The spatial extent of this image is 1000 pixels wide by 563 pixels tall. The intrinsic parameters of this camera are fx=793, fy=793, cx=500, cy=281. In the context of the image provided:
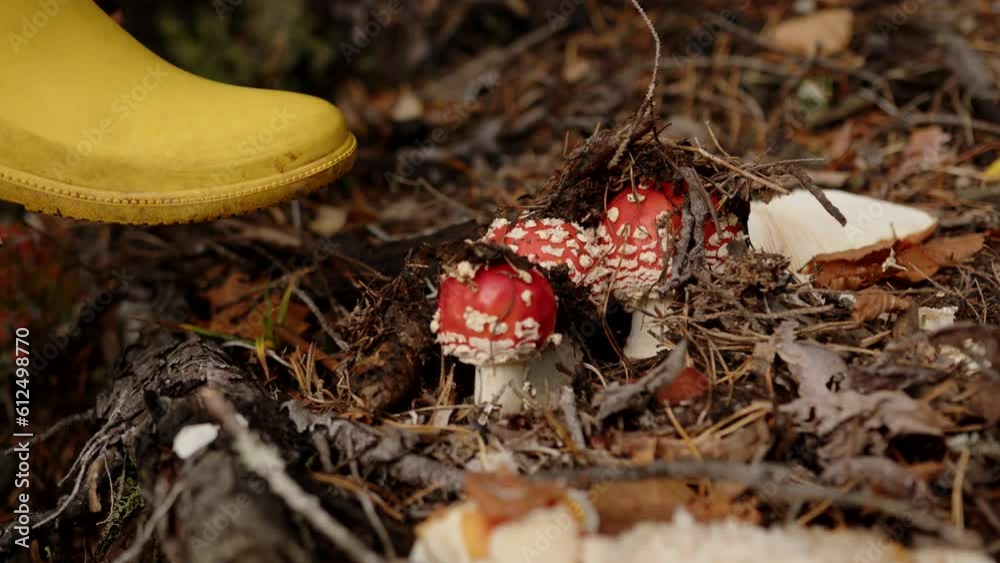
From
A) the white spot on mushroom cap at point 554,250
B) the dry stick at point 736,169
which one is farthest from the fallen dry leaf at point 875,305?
the white spot on mushroom cap at point 554,250

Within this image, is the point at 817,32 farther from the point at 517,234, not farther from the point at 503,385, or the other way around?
the point at 503,385

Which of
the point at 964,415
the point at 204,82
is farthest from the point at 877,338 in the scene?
the point at 204,82

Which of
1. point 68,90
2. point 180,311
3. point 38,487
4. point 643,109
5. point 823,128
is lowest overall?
point 38,487

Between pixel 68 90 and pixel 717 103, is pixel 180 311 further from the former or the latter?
pixel 717 103

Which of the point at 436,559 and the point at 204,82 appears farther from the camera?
the point at 204,82

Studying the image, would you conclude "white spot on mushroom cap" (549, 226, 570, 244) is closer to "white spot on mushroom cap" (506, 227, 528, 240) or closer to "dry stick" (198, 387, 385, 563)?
"white spot on mushroom cap" (506, 227, 528, 240)
